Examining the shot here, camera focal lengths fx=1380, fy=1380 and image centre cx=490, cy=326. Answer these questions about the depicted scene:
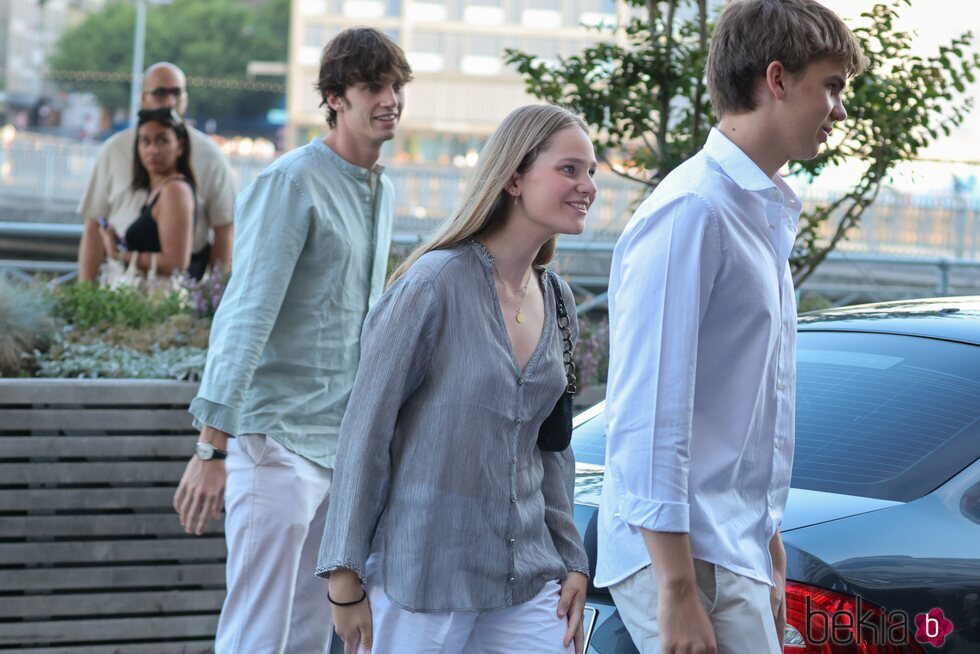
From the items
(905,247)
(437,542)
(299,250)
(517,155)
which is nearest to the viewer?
(437,542)

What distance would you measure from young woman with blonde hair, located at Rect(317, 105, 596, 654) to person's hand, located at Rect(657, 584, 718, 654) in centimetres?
43

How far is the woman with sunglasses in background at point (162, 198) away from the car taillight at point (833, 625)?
446 cm

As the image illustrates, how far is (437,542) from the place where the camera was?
2.47 meters

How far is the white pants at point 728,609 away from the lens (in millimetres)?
2230

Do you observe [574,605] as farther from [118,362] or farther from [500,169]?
[118,362]

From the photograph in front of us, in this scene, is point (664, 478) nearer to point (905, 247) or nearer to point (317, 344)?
point (317, 344)

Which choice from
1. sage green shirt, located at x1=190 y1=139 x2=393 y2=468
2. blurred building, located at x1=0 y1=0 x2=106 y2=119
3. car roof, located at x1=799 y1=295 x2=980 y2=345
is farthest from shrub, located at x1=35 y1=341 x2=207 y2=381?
blurred building, located at x1=0 y1=0 x2=106 y2=119

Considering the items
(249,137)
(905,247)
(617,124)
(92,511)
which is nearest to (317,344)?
(92,511)

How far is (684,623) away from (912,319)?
178 centimetres

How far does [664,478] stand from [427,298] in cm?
60

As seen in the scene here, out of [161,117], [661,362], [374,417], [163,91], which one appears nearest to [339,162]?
[374,417]

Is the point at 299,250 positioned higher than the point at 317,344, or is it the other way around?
the point at 299,250

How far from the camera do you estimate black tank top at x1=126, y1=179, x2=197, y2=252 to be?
6660mm

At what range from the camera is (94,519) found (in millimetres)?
4781
